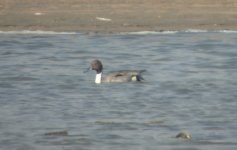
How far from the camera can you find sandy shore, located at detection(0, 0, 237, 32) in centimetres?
2653

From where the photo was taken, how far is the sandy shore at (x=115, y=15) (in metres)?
26.5

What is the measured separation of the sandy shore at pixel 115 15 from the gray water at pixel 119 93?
0.98 m

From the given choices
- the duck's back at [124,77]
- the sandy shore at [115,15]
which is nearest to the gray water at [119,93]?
the duck's back at [124,77]

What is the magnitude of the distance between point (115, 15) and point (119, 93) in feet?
34.6

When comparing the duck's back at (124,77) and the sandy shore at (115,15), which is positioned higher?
the duck's back at (124,77)

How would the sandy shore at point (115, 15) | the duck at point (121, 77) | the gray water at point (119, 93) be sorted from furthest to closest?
1. the sandy shore at point (115, 15)
2. the duck at point (121, 77)
3. the gray water at point (119, 93)

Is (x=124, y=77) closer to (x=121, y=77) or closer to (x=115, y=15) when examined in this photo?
(x=121, y=77)

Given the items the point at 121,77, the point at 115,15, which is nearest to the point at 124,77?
the point at 121,77

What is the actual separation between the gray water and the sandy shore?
3.21 ft

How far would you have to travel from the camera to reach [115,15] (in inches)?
1065

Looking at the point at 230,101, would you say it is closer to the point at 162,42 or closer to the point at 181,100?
the point at 181,100

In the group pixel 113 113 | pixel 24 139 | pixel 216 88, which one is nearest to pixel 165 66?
pixel 216 88

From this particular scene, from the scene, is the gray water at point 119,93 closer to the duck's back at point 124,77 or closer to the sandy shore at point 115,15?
the duck's back at point 124,77

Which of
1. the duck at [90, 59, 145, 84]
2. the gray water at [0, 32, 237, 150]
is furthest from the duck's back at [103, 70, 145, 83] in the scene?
the gray water at [0, 32, 237, 150]
